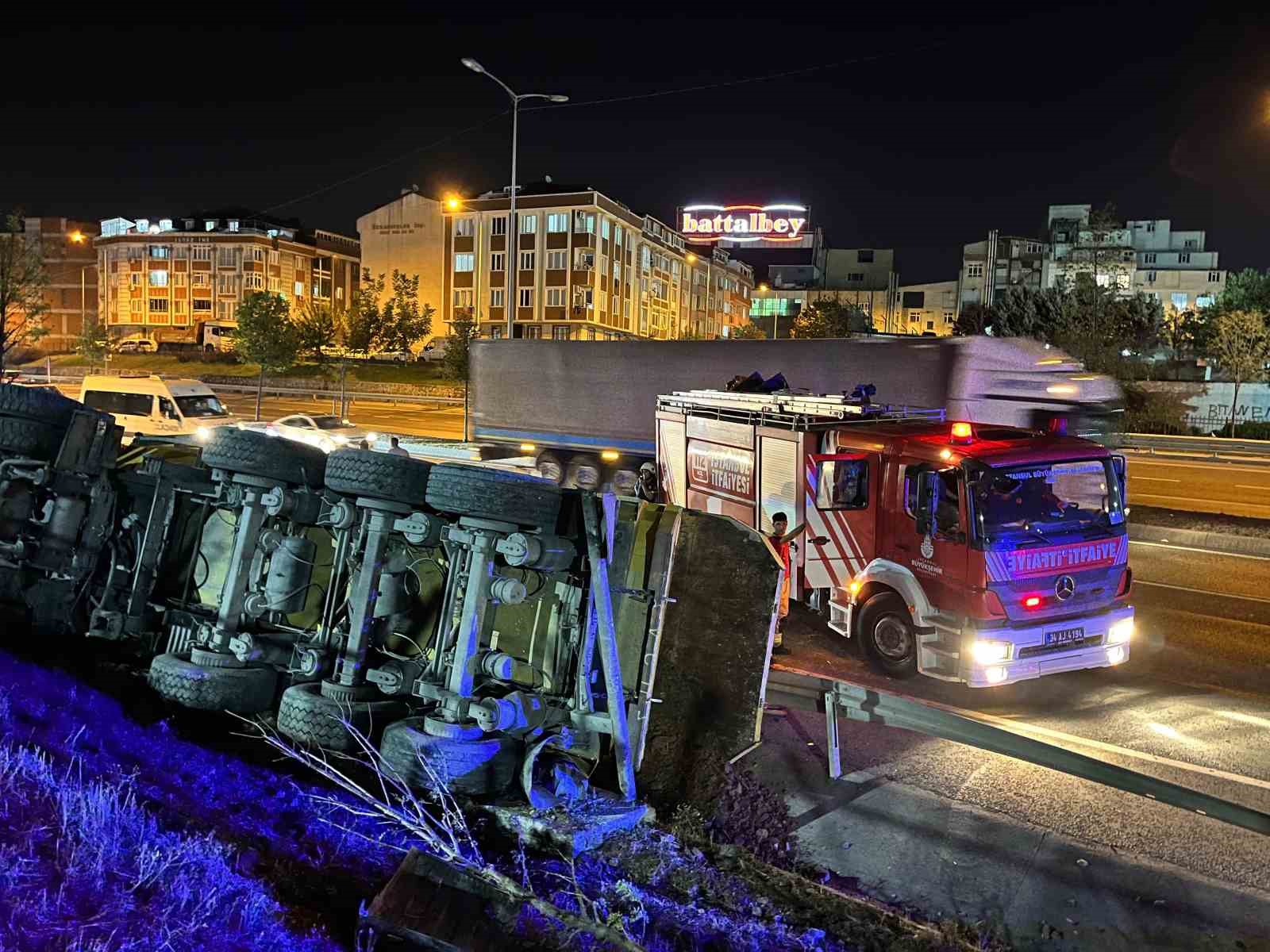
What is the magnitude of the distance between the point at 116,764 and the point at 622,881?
8.44ft

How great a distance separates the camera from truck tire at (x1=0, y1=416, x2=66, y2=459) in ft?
23.0

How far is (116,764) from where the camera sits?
479 centimetres

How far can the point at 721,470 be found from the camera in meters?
11.7

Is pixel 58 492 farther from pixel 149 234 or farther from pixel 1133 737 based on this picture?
pixel 149 234

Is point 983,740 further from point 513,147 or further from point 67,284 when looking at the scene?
point 67,284

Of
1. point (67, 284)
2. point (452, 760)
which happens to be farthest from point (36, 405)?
point (67, 284)

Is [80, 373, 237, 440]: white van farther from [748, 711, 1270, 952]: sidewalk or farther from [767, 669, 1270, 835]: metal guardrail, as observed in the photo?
[748, 711, 1270, 952]: sidewalk

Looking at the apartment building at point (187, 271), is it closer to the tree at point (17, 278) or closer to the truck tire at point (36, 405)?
the tree at point (17, 278)

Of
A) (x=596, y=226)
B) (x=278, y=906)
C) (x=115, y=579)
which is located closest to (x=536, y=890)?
(x=278, y=906)

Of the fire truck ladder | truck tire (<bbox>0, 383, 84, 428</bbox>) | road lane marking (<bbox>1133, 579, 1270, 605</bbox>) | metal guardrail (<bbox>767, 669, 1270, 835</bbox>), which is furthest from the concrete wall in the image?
metal guardrail (<bbox>767, 669, 1270, 835</bbox>)

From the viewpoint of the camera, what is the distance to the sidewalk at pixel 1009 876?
15.1 ft

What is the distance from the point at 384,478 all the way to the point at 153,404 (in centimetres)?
1866

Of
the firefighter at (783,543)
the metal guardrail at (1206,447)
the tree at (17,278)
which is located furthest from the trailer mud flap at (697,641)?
the tree at (17,278)

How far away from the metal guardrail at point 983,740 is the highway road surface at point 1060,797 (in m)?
0.22
